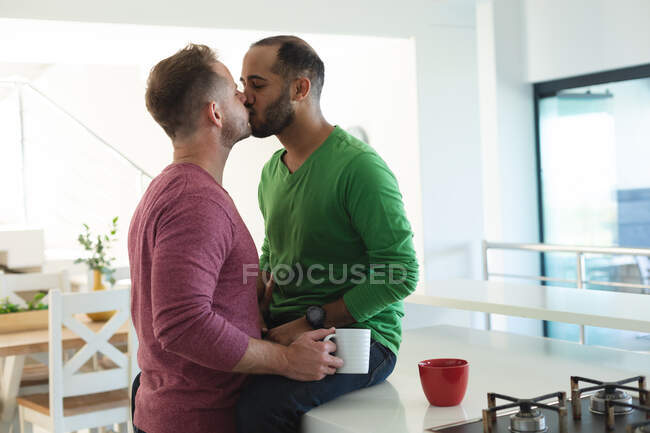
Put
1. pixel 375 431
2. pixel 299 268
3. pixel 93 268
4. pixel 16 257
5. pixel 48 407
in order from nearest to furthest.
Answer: pixel 375 431, pixel 299 268, pixel 48 407, pixel 93 268, pixel 16 257

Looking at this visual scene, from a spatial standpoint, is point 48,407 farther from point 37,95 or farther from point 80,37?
point 37,95

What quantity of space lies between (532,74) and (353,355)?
4.29 m

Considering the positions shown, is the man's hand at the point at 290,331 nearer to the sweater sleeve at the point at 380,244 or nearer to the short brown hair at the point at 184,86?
the sweater sleeve at the point at 380,244

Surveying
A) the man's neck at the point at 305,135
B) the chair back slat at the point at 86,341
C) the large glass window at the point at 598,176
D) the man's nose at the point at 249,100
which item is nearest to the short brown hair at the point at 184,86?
the man's nose at the point at 249,100

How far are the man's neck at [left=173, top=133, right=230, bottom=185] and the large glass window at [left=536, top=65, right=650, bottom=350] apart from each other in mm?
3640

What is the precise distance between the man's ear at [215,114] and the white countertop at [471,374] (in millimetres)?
574

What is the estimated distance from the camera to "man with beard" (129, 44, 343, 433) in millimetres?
1345

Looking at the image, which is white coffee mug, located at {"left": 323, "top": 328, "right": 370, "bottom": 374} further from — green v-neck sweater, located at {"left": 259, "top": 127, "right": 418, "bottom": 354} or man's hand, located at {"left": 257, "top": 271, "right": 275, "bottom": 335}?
man's hand, located at {"left": 257, "top": 271, "right": 275, "bottom": 335}

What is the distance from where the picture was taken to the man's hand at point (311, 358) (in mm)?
1456

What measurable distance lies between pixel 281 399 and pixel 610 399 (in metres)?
0.58

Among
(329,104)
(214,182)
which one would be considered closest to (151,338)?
(214,182)

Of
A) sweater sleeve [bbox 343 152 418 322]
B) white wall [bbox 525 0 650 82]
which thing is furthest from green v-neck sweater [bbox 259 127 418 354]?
white wall [bbox 525 0 650 82]

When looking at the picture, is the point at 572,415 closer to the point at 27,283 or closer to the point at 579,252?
the point at 579,252

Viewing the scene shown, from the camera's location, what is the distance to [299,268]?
1698 mm
